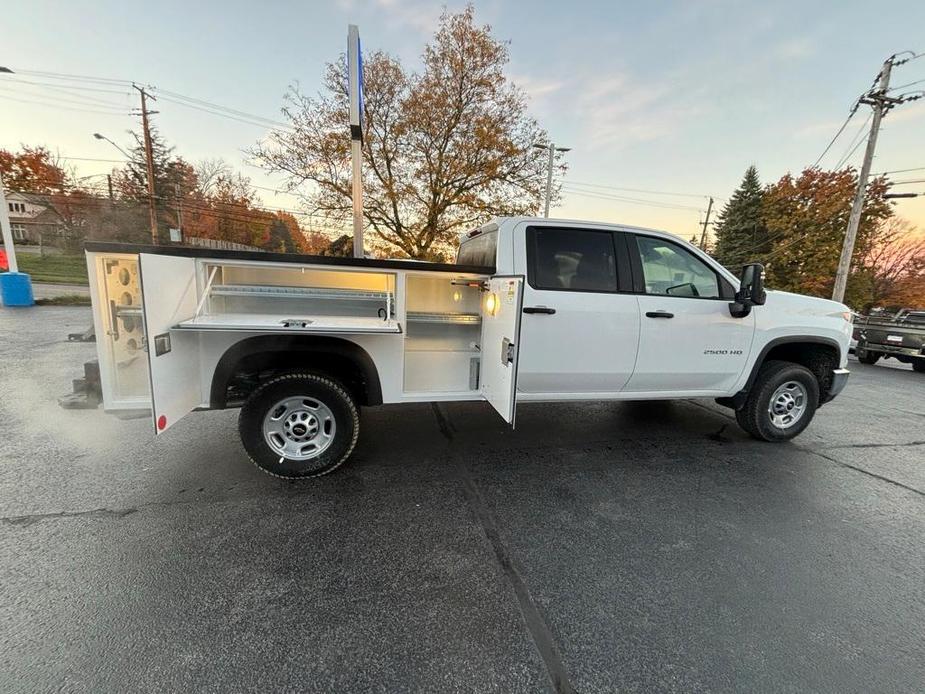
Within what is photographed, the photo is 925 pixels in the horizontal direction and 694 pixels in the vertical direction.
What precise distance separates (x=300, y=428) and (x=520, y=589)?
6.57 ft

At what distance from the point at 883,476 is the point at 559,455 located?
299cm

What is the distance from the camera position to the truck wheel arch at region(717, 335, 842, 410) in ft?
13.4

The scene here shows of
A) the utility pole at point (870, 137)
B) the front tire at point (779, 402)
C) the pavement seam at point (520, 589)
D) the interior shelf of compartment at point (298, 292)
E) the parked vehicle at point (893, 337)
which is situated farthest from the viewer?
the utility pole at point (870, 137)

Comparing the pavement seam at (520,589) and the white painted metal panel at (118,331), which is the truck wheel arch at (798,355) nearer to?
the pavement seam at (520,589)

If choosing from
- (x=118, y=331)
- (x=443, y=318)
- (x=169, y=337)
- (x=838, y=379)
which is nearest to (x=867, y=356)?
(x=838, y=379)

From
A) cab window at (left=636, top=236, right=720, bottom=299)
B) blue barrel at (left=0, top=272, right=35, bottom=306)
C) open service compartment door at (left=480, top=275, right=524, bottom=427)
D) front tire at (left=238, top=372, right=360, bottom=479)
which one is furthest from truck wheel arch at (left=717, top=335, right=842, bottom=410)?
blue barrel at (left=0, top=272, right=35, bottom=306)

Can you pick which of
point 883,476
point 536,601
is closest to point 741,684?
point 536,601

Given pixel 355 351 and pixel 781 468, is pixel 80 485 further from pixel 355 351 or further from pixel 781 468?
pixel 781 468

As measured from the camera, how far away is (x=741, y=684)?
66.5 inches

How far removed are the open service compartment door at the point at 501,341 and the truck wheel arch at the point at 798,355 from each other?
8.95ft

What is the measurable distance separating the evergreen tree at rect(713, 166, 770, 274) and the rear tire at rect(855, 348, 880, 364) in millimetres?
24151

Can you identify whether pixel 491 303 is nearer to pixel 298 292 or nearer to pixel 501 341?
pixel 501 341

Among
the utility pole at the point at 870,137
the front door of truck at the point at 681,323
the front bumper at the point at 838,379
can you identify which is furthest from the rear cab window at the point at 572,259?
the utility pole at the point at 870,137

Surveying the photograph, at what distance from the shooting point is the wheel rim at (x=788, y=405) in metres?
4.29
